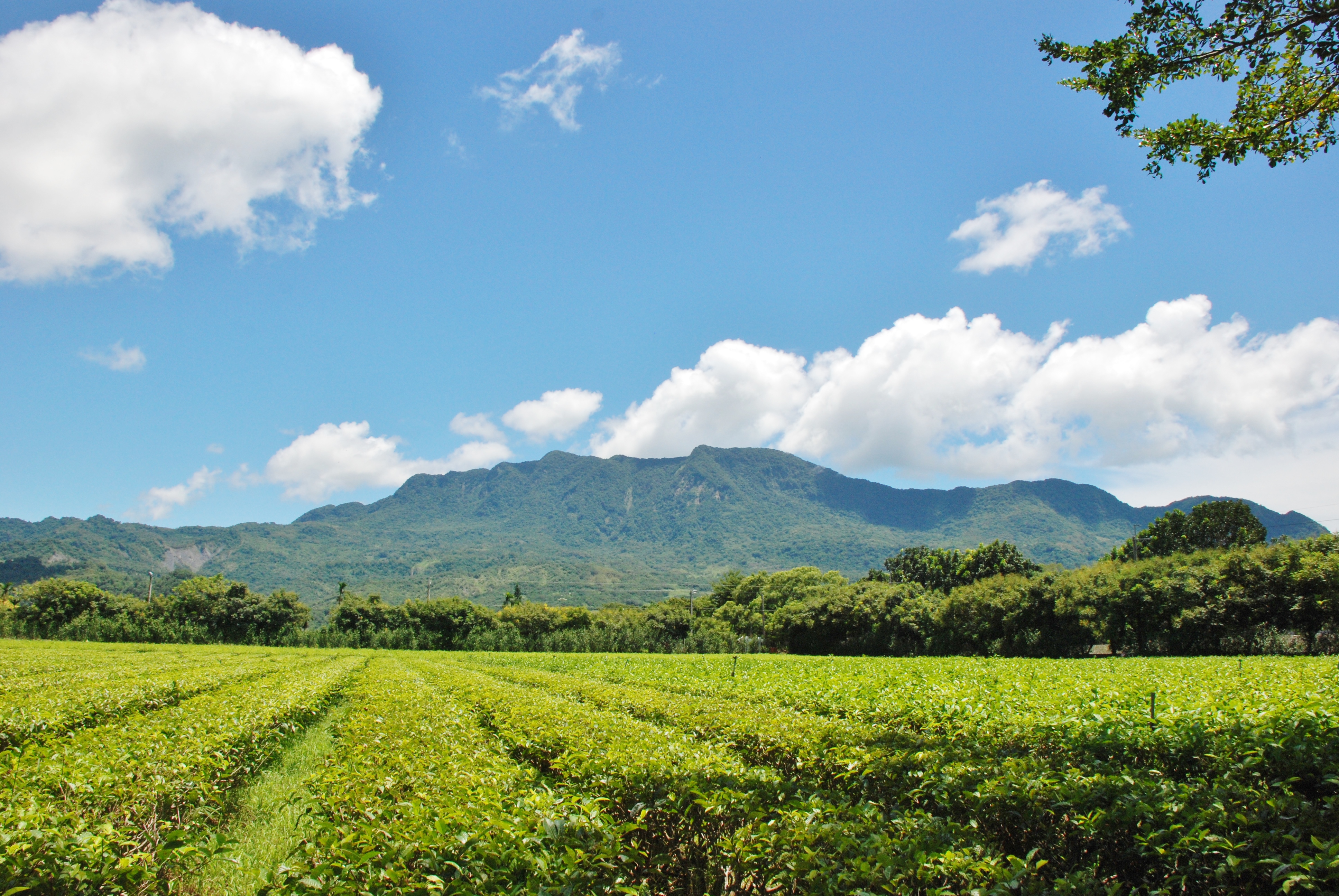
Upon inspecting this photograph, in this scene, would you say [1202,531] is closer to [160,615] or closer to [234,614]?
[234,614]

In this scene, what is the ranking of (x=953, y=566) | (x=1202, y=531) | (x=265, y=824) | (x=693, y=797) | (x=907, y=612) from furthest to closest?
(x=953, y=566) < (x=1202, y=531) < (x=907, y=612) < (x=265, y=824) < (x=693, y=797)

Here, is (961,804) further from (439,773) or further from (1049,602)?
(1049,602)

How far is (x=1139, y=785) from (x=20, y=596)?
355 ft

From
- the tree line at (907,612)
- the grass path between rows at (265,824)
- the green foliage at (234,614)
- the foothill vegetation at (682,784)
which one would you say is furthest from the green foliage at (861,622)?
the green foliage at (234,614)

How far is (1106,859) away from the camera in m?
4.58

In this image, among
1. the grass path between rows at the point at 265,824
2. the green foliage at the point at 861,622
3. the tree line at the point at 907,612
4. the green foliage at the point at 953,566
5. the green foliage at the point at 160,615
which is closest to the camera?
the grass path between rows at the point at 265,824

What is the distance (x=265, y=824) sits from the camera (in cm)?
828

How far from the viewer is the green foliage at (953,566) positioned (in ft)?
252

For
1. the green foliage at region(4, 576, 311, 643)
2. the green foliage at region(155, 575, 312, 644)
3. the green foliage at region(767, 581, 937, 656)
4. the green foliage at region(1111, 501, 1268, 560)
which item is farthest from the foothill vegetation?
the green foliage at region(155, 575, 312, 644)

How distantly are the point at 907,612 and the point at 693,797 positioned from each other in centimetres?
5587

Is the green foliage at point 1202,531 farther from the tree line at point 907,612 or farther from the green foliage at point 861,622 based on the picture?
the green foliage at point 861,622

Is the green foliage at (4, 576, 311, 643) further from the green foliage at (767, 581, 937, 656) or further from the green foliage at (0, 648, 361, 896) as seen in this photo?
the green foliage at (0, 648, 361, 896)

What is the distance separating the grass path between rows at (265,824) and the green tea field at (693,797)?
5 cm

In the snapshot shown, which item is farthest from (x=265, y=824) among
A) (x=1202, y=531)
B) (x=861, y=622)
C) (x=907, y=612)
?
(x=1202, y=531)
